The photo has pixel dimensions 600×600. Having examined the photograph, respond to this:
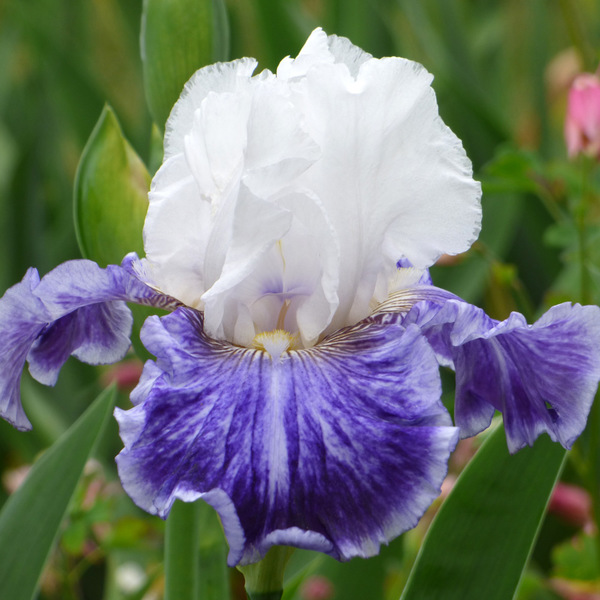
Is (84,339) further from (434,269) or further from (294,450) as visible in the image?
(434,269)

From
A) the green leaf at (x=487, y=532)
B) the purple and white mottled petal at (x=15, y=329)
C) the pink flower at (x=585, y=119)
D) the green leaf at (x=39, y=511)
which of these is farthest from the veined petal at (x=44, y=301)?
the pink flower at (x=585, y=119)

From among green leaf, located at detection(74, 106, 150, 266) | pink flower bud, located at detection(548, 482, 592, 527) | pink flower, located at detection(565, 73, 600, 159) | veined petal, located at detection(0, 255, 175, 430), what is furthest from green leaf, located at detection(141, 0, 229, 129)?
pink flower bud, located at detection(548, 482, 592, 527)

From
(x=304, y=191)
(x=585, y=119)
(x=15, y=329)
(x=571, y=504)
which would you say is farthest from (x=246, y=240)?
(x=571, y=504)

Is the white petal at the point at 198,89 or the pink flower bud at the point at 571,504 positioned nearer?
the white petal at the point at 198,89

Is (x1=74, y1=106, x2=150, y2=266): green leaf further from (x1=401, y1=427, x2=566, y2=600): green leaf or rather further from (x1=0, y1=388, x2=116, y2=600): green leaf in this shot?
(x1=401, y1=427, x2=566, y2=600): green leaf

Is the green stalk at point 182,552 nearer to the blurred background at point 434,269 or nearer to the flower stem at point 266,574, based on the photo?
the flower stem at point 266,574

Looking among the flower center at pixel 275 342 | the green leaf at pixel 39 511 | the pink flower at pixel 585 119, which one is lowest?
the pink flower at pixel 585 119

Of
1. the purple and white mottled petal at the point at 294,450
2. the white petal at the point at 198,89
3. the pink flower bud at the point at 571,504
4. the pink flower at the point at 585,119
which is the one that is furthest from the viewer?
the pink flower bud at the point at 571,504
